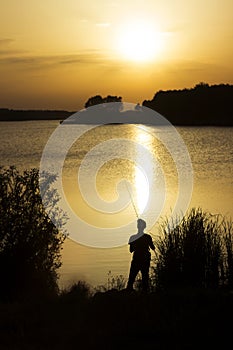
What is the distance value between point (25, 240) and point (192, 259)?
4392mm

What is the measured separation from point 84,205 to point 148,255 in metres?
25.0

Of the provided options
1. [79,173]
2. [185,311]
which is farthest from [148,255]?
[79,173]

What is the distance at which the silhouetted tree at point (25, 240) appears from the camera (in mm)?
17328

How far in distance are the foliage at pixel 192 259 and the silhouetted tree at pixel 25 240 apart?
297 centimetres

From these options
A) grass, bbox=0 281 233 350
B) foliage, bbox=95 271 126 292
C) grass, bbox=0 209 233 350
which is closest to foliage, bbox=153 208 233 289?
foliage, bbox=95 271 126 292

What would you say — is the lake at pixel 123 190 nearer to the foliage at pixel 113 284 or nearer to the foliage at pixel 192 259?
the foliage at pixel 113 284

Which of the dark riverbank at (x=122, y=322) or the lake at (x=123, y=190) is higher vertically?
the lake at (x=123, y=190)

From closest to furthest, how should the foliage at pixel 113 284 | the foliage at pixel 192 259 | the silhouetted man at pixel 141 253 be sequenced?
1. the silhouetted man at pixel 141 253
2. the foliage at pixel 192 259
3. the foliage at pixel 113 284

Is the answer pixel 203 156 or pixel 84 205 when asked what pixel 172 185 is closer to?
pixel 84 205

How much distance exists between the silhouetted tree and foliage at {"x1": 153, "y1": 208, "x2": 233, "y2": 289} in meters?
2.97

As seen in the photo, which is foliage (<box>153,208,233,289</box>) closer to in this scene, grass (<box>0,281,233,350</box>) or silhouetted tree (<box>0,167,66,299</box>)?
silhouetted tree (<box>0,167,66,299</box>)

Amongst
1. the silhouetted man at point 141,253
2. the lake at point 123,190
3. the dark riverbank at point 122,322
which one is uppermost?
the lake at point 123,190

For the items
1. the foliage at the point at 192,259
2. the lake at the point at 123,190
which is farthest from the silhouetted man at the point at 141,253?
the lake at the point at 123,190

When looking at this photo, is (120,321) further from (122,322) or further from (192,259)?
(192,259)
